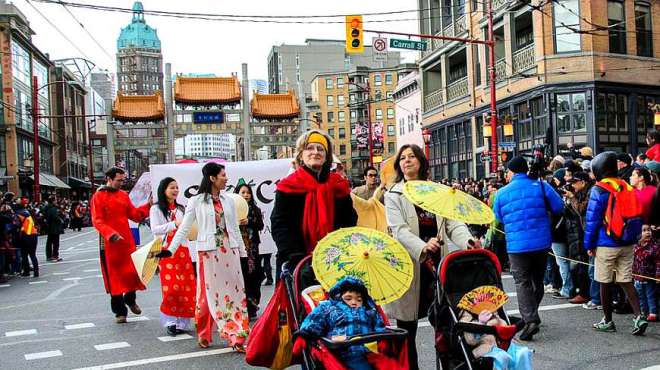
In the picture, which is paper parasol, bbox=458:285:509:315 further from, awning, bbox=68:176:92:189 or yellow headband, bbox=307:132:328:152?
awning, bbox=68:176:92:189

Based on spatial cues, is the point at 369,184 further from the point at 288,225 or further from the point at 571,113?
the point at 571,113

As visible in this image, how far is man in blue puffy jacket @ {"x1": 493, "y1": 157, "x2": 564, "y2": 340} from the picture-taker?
666cm

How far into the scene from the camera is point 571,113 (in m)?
27.8

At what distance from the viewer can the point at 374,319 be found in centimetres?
417

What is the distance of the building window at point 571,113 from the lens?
2759 cm

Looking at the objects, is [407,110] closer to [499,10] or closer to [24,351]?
[499,10]

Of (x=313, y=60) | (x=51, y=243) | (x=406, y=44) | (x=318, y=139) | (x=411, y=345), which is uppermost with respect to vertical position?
(x=313, y=60)

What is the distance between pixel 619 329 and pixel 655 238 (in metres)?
1.18

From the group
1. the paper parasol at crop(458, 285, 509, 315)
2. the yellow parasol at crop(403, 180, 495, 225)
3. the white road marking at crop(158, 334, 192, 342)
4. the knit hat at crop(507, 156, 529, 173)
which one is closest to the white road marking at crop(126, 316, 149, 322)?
the white road marking at crop(158, 334, 192, 342)

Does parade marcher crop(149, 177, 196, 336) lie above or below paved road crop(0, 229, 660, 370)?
above

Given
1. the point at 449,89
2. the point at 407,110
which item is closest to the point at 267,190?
the point at 449,89

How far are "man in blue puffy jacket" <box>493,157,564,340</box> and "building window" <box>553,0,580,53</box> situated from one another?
22766 millimetres

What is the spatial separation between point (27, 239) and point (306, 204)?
12.3 metres

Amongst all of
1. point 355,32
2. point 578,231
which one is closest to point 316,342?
point 578,231
